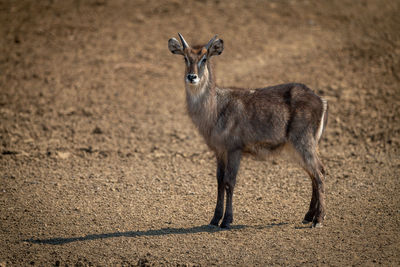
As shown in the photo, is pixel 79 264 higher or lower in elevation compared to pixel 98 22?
lower

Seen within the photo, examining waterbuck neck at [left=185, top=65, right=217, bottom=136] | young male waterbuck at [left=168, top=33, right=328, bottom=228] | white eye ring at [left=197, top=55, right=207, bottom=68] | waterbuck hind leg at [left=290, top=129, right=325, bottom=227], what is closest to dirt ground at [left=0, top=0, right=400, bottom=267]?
waterbuck hind leg at [left=290, top=129, right=325, bottom=227]

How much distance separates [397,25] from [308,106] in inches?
430

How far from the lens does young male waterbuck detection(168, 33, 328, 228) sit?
23.6 feet

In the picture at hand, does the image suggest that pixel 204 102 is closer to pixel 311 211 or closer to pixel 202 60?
Result: pixel 202 60

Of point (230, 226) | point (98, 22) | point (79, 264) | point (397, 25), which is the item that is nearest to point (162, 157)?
point (230, 226)

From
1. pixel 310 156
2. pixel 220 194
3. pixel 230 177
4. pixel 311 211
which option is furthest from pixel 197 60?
pixel 311 211

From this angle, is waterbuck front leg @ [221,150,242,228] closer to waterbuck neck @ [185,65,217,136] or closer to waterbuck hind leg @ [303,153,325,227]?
waterbuck neck @ [185,65,217,136]

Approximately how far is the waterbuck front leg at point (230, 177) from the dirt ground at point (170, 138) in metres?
0.18

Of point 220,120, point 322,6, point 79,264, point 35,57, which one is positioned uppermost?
point 322,6

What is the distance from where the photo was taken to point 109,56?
15.0m

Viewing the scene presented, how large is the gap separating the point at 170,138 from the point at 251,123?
4.15 metres

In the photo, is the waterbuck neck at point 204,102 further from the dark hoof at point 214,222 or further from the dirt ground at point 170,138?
the dirt ground at point 170,138

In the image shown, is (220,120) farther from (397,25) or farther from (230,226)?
(397,25)

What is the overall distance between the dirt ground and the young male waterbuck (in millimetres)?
645
